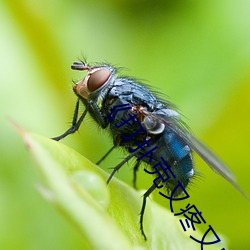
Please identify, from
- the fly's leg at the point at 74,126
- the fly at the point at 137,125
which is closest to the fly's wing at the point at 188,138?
the fly at the point at 137,125

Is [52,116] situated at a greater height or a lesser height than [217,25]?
lesser

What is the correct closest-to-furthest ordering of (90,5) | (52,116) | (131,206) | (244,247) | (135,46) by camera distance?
(131,206) < (244,247) < (52,116) < (135,46) < (90,5)

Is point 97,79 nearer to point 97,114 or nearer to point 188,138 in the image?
point 97,114

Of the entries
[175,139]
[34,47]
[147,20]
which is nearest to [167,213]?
[175,139]

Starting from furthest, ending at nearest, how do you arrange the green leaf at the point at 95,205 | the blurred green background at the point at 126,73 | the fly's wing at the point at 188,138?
the blurred green background at the point at 126,73
the fly's wing at the point at 188,138
the green leaf at the point at 95,205

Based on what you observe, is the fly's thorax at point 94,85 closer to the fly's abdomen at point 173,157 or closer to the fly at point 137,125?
the fly at point 137,125

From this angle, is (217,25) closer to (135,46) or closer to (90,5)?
(135,46)

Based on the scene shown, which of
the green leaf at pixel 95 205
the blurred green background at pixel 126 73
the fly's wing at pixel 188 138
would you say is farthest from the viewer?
the blurred green background at pixel 126 73
